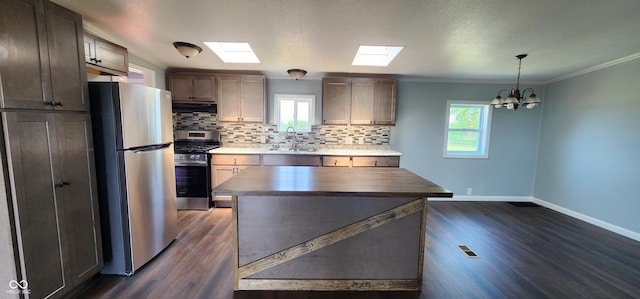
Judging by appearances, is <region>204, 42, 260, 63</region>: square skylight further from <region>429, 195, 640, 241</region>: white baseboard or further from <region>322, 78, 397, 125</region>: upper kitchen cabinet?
<region>429, 195, 640, 241</region>: white baseboard

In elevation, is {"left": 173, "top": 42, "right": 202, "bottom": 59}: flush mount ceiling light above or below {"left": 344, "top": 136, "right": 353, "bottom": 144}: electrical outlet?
above

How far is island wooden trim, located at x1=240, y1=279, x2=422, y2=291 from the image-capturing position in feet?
6.34

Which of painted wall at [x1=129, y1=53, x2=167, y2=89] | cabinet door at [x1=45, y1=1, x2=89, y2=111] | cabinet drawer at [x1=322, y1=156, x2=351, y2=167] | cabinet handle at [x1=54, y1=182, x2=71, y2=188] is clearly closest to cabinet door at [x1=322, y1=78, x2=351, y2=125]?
cabinet drawer at [x1=322, y1=156, x2=351, y2=167]

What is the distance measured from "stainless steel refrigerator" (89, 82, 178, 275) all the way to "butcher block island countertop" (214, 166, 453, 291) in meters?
0.96

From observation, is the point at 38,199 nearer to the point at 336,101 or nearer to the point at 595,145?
the point at 336,101

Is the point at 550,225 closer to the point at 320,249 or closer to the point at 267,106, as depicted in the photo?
the point at 320,249

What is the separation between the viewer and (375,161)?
3.87 m

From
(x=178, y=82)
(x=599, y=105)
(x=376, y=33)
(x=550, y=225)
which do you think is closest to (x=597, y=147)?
(x=599, y=105)

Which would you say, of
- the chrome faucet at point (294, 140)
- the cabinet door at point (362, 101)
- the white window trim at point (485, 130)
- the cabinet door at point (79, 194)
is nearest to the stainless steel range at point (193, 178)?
the chrome faucet at point (294, 140)

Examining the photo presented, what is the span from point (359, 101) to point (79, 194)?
3.60 m

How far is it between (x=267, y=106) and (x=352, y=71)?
1609 millimetres

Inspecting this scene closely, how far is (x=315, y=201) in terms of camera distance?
1865 mm

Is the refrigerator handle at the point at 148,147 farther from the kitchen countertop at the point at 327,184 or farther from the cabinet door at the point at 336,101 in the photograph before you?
the cabinet door at the point at 336,101

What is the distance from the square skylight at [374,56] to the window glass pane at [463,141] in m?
2.06
